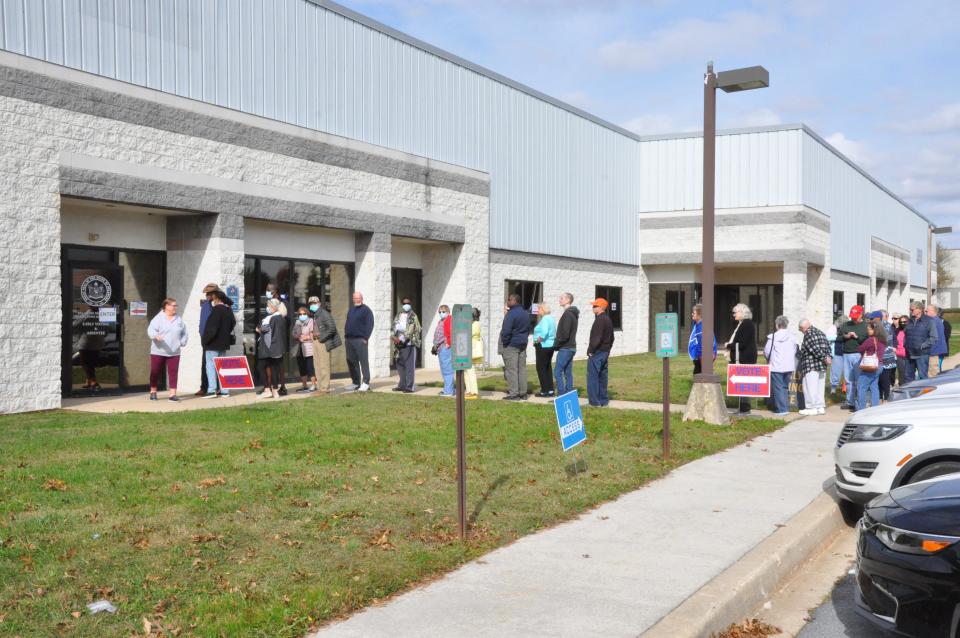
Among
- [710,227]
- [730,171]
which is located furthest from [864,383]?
[730,171]

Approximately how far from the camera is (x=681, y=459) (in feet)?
32.9

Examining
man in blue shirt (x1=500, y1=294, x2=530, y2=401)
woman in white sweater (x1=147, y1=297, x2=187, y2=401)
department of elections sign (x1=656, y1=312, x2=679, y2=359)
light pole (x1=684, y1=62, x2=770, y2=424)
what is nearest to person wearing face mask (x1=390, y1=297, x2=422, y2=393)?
man in blue shirt (x1=500, y1=294, x2=530, y2=401)

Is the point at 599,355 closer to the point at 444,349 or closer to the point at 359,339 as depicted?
the point at 444,349

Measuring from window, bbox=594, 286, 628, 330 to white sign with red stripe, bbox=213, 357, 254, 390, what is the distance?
55.4ft

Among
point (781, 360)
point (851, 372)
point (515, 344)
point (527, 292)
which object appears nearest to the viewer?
point (781, 360)

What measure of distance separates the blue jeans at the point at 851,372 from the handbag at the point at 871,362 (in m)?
0.46

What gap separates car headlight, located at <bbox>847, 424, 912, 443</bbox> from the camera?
24.6ft

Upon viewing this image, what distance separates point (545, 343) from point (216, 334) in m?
5.71

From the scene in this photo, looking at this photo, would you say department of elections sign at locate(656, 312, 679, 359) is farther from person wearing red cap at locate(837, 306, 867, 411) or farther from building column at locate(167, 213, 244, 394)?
building column at locate(167, 213, 244, 394)

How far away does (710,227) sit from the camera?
41.3 feet

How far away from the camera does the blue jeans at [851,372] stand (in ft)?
48.0

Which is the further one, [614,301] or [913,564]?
[614,301]

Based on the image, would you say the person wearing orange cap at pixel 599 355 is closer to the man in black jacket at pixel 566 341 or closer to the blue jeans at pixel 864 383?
the man in black jacket at pixel 566 341

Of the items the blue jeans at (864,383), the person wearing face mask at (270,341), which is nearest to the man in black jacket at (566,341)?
the blue jeans at (864,383)
